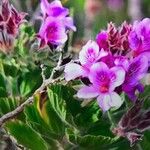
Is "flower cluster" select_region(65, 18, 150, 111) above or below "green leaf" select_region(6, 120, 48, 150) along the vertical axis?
above

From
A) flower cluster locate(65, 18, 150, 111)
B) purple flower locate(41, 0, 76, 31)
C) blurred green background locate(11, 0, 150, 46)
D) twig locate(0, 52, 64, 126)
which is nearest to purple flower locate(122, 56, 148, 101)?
flower cluster locate(65, 18, 150, 111)

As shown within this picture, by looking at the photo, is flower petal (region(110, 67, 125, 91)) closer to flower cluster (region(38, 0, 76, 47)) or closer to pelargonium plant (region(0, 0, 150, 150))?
pelargonium plant (region(0, 0, 150, 150))

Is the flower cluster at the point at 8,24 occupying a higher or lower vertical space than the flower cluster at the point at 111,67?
higher

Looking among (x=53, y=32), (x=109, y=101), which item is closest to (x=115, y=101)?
(x=109, y=101)

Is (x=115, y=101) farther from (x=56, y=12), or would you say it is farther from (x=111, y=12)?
(x=111, y=12)

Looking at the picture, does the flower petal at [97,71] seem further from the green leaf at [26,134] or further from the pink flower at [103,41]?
the green leaf at [26,134]

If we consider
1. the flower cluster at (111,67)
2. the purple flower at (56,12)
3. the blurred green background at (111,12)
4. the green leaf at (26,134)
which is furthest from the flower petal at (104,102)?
the blurred green background at (111,12)

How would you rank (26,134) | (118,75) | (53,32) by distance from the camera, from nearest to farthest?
(118,75)
(26,134)
(53,32)

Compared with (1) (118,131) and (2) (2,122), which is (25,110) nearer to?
(2) (2,122)
